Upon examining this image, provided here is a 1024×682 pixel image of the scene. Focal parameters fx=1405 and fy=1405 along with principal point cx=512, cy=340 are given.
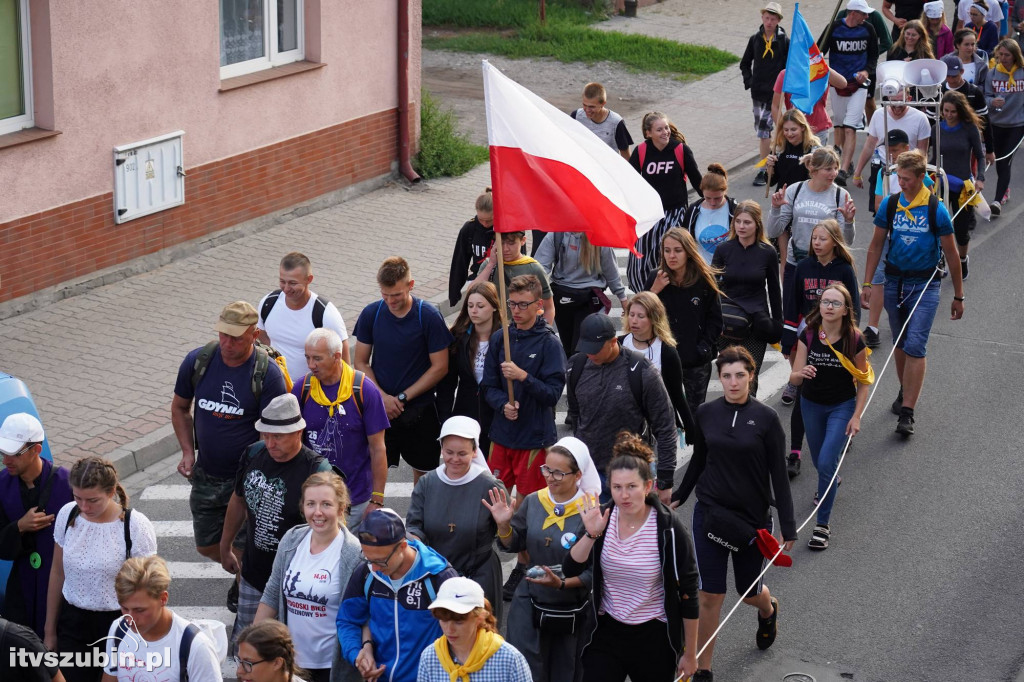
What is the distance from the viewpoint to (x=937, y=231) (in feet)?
36.1

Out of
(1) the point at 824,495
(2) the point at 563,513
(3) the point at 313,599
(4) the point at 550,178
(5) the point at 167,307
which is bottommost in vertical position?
(5) the point at 167,307

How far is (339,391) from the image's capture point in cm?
796

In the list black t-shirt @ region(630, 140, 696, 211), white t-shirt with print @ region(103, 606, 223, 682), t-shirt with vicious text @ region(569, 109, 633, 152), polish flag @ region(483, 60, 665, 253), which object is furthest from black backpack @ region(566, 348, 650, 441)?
t-shirt with vicious text @ region(569, 109, 633, 152)

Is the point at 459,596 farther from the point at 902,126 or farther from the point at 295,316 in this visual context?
the point at 902,126

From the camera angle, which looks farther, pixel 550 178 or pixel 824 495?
pixel 824 495

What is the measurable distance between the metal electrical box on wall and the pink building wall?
11 centimetres

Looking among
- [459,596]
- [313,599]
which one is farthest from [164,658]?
[459,596]

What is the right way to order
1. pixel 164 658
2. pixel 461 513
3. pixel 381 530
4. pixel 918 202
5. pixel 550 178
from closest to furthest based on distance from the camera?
pixel 164 658
pixel 381 530
pixel 461 513
pixel 550 178
pixel 918 202

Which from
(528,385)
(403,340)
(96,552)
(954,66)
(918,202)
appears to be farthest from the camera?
(954,66)

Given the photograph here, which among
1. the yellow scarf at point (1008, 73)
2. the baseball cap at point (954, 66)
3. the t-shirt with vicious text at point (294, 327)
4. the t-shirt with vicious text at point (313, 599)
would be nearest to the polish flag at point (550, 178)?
the t-shirt with vicious text at point (294, 327)

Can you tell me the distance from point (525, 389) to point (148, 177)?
22.5 ft

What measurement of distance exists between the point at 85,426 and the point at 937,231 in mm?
6768

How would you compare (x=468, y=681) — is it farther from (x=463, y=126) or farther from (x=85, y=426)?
(x=463, y=126)

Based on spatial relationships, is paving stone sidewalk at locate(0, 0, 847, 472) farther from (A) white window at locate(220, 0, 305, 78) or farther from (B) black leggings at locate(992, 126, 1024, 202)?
(B) black leggings at locate(992, 126, 1024, 202)
